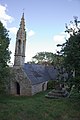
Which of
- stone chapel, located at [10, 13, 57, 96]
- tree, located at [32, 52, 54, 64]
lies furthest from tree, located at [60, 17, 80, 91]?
tree, located at [32, 52, 54, 64]

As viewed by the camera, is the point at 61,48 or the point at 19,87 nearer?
the point at 61,48

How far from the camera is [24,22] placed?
106 feet

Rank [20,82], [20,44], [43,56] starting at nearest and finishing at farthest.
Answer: [20,82], [20,44], [43,56]

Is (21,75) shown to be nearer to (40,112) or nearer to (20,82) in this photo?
(20,82)

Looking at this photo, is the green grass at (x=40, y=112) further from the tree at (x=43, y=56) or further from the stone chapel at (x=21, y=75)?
the tree at (x=43, y=56)

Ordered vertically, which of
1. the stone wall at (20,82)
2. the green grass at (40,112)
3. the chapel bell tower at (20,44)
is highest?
the chapel bell tower at (20,44)

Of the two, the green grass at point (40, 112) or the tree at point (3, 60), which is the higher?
the tree at point (3, 60)

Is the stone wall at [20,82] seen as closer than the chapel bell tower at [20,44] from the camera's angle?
Yes

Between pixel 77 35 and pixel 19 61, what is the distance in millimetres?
13400

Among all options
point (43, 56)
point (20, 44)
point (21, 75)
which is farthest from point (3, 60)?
point (43, 56)

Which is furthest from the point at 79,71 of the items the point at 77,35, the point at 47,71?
the point at 47,71

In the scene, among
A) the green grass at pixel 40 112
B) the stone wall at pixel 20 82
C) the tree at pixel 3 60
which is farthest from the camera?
the stone wall at pixel 20 82

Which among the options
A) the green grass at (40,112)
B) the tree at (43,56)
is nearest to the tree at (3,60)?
the green grass at (40,112)

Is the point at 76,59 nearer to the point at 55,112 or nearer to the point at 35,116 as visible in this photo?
the point at 55,112
